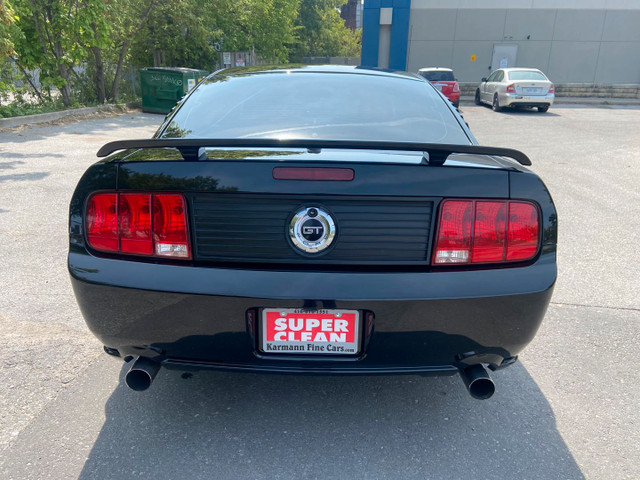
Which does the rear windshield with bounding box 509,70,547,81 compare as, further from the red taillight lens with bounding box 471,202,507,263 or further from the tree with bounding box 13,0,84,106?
the red taillight lens with bounding box 471,202,507,263

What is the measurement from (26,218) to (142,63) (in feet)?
58.1

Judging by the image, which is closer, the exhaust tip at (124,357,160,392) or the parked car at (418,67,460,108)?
the exhaust tip at (124,357,160,392)

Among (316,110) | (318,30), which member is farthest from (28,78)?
(318,30)

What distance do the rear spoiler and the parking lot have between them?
1.22 meters

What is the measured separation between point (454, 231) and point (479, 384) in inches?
24.5

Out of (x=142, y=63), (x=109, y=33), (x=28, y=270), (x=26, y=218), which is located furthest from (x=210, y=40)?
(x=28, y=270)

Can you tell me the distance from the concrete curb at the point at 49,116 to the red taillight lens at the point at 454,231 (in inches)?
478

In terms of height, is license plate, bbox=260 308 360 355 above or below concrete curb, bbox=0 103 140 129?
above

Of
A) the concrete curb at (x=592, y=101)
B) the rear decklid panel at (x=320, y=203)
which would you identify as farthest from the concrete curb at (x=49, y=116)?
the concrete curb at (x=592, y=101)

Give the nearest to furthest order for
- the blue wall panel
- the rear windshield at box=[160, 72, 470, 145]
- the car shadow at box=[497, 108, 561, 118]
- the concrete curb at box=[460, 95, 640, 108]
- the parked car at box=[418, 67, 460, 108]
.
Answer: the rear windshield at box=[160, 72, 470, 145] → the car shadow at box=[497, 108, 561, 118] → the parked car at box=[418, 67, 460, 108] → the concrete curb at box=[460, 95, 640, 108] → the blue wall panel

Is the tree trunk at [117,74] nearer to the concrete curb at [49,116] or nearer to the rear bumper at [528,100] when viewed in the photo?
the concrete curb at [49,116]

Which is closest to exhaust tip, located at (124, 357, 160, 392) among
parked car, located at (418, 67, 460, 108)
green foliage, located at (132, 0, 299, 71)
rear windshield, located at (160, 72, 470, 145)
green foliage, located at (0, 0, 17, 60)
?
rear windshield, located at (160, 72, 470, 145)

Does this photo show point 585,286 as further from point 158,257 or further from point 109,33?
point 109,33

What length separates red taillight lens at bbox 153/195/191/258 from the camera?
1.95 meters
